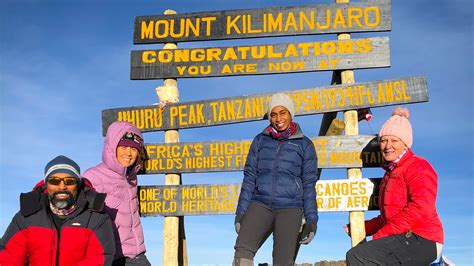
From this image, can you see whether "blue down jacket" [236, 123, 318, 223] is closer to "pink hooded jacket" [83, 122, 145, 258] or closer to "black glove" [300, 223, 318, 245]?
"black glove" [300, 223, 318, 245]

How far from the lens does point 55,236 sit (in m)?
4.47

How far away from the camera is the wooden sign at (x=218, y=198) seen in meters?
8.12

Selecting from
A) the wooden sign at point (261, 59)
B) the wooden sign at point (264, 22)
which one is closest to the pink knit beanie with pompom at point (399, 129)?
the wooden sign at point (261, 59)

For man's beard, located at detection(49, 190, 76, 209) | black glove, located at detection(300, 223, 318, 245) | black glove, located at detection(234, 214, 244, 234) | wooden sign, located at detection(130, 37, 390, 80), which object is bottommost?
black glove, located at detection(300, 223, 318, 245)

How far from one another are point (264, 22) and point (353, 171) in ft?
9.70

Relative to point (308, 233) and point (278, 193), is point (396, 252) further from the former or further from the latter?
point (278, 193)

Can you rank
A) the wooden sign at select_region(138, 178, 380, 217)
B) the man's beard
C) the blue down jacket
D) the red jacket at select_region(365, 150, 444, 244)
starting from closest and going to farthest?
the man's beard → the red jacket at select_region(365, 150, 444, 244) → the blue down jacket → the wooden sign at select_region(138, 178, 380, 217)

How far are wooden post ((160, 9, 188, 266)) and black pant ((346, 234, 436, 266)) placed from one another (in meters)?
3.91

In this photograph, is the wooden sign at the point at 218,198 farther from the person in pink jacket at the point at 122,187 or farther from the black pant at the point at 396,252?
the black pant at the point at 396,252

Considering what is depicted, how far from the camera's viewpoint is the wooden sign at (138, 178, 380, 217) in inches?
320

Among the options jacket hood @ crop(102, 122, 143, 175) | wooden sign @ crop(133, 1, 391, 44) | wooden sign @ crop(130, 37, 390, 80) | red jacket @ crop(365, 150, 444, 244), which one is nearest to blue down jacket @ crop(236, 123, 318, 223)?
red jacket @ crop(365, 150, 444, 244)

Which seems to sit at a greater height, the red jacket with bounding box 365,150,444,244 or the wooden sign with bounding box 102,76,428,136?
the wooden sign with bounding box 102,76,428,136

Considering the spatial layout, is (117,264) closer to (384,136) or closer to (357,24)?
(384,136)

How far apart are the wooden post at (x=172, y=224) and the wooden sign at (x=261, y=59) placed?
0.22 meters
